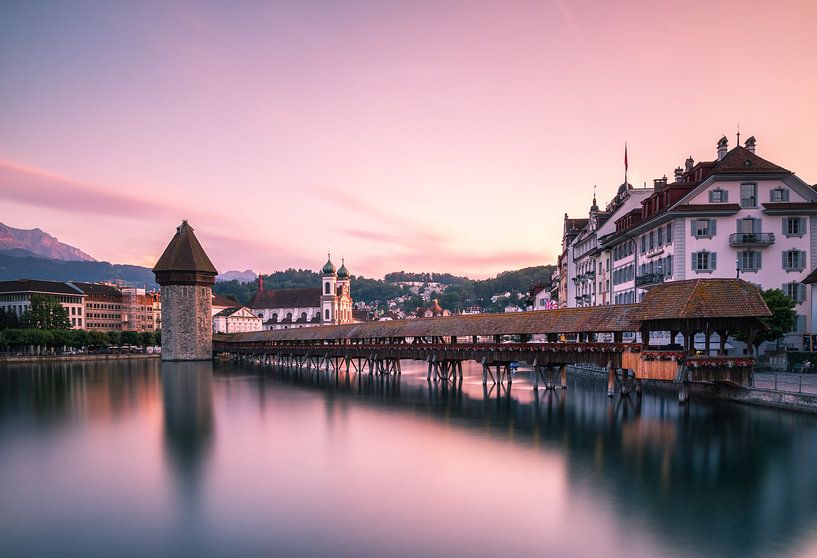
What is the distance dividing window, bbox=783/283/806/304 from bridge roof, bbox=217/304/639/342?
38.8 ft

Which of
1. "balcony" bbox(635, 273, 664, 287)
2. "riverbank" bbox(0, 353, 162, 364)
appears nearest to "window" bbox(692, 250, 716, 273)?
"balcony" bbox(635, 273, 664, 287)

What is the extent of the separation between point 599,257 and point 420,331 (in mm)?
17317

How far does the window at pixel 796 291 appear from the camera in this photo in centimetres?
3794

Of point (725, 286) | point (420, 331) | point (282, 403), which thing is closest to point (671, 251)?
point (725, 286)

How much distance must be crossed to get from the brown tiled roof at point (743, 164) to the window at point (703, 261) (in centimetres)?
472

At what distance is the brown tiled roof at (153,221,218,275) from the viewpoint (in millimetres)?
87688

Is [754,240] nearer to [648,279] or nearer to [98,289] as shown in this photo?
[648,279]

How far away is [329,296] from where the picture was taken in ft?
420

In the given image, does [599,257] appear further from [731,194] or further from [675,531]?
[675,531]

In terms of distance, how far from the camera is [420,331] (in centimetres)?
5012

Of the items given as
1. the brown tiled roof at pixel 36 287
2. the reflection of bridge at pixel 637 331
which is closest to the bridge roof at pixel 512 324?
the reflection of bridge at pixel 637 331

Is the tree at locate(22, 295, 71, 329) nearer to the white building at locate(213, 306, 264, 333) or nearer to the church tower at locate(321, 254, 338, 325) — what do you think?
the white building at locate(213, 306, 264, 333)

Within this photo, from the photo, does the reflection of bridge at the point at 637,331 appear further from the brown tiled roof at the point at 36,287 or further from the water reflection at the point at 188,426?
the brown tiled roof at the point at 36,287

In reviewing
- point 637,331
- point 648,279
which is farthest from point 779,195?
point 637,331
